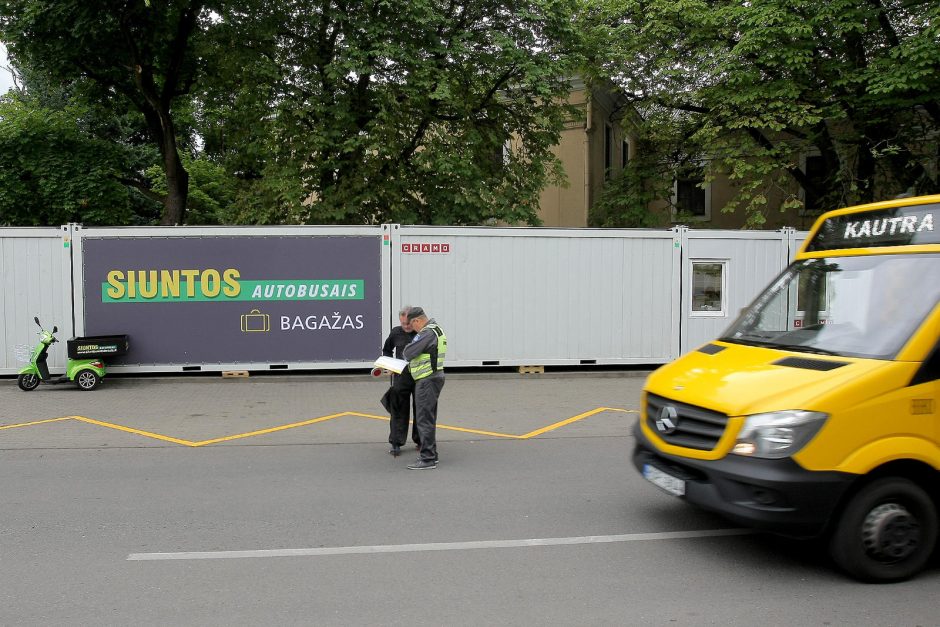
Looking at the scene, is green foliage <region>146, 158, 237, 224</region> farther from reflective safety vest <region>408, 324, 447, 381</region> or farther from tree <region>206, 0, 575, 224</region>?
reflective safety vest <region>408, 324, 447, 381</region>

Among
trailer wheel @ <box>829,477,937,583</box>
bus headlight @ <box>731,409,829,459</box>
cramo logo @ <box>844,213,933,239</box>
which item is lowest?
trailer wheel @ <box>829,477,937,583</box>

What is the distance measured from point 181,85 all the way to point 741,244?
684 inches

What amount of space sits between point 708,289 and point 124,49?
54.3ft

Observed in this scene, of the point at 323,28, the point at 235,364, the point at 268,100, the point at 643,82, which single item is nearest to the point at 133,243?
the point at 235,364

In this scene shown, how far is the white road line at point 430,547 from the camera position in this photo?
16.0 feet

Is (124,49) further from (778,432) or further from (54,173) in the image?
(778,432)

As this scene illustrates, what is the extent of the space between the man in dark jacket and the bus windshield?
329cm

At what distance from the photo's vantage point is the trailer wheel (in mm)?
4285

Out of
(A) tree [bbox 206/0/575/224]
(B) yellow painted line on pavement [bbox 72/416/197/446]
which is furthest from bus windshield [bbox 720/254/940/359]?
(A) tree [bbox 206/0/575/224]

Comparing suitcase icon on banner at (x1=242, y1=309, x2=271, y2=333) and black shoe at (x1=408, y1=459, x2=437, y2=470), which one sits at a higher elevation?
suitcase icon on banner at (x1=242, y1=309, x2=271, y2=333)

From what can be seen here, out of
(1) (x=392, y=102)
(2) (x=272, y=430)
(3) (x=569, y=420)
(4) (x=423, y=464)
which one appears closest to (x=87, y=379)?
(2) (x=272, y=430)

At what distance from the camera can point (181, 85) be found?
21828 millimetres

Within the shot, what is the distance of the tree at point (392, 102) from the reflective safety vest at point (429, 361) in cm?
990

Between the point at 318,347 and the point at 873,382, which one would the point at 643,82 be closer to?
the point at 318,347
